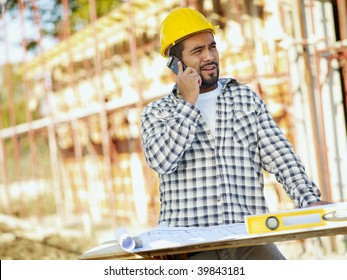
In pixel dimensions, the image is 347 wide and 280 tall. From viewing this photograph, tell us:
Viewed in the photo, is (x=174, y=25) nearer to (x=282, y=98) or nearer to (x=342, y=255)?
(x=342, y=255)

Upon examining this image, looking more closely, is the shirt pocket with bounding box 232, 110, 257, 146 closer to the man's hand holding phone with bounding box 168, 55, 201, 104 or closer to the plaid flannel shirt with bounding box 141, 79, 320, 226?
the plaid flannel shirt with bounding box 141, 79, 320, 226

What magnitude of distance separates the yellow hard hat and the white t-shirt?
23 cm

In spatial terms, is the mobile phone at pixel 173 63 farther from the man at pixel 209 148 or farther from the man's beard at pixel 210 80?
the man's beard at pixel 210 80

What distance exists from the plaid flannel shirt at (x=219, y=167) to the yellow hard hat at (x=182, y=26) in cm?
22

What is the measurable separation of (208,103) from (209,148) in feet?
0.69

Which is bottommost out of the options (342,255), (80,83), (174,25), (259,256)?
(342,255)

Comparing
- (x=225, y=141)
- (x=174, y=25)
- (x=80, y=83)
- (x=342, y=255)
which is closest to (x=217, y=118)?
(x=225, y=141)

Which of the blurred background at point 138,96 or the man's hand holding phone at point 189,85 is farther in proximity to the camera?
the blurred background at point 138,96

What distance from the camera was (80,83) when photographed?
60.2 feet

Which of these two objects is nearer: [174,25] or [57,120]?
[174,25]

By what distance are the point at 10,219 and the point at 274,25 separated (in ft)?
34.9

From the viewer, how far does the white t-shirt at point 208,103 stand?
2953 mm

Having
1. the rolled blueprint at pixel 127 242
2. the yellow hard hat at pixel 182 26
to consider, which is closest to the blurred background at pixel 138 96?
the yellow hard hat at pixel 182 26

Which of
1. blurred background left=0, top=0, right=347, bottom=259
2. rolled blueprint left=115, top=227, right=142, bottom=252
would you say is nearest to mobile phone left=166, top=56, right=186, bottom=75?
rolled blueprint left=115, top=227, right=142, bottom=252
